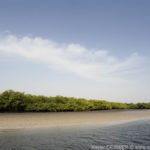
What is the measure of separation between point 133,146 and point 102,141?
289 cm

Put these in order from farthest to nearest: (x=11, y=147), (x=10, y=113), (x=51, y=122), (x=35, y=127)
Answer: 1. (x=10, y=113)
2. (x=51, y=122)
3. (x=35, y=127)
4. (x=11, y=147)

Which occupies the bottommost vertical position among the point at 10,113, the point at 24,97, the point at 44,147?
the point at 44,147

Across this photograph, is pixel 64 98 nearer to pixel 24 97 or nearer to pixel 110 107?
pixel 24 97

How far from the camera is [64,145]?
A: 18438mm

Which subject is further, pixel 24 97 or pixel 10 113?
pixel 24 97

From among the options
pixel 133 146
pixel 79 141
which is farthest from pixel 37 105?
pixel 133 146

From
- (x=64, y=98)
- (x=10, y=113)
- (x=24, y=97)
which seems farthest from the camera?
(x=64, y=98)

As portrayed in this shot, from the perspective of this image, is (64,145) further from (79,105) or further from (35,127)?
(79,105)

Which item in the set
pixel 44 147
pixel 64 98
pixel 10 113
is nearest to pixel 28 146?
pixel 44 147

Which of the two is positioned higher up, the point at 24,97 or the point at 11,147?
the point at 24,97

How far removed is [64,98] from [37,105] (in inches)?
261

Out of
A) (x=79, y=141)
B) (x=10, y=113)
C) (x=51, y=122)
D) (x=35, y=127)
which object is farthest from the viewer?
(x=10, y=113)

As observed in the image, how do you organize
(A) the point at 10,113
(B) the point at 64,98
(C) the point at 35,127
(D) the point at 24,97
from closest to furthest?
(C) the point at 35,127, (A) the point at 10,113, (D) the point at 24,97, (B) the point at 64,98

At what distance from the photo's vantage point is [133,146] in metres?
18.1
